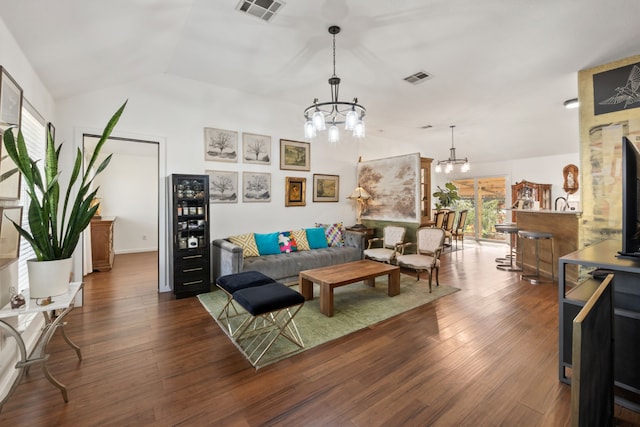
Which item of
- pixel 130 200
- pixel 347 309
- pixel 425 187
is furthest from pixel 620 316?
pixel 130 200

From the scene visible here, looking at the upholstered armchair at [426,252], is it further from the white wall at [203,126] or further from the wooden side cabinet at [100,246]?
the wooden side cabinet at [100,246]

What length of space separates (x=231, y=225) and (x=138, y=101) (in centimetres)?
230

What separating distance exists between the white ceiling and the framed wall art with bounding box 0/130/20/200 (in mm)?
1008

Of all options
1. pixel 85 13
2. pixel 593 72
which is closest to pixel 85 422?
pixel 85 13

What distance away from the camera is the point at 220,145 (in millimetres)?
4777

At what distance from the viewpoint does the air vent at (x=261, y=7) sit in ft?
8.86

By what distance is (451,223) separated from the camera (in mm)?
7582

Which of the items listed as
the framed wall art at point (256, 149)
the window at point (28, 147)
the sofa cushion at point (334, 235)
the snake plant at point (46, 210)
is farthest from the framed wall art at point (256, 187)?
the snake plant at point (46, 210)

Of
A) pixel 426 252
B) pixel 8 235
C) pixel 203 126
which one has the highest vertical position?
pixel 203 126

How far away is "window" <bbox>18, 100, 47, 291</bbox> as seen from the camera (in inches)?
103

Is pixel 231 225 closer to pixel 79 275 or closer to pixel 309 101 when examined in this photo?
pixel 79 275

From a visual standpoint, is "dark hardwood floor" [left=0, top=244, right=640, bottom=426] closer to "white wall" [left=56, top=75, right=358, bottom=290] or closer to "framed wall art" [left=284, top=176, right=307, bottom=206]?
"white wall" [left=56, top=75, right=358, bottom=290]

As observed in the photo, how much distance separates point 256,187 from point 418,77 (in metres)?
3.20

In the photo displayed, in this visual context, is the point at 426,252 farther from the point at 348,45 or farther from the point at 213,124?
the point at 213,124
